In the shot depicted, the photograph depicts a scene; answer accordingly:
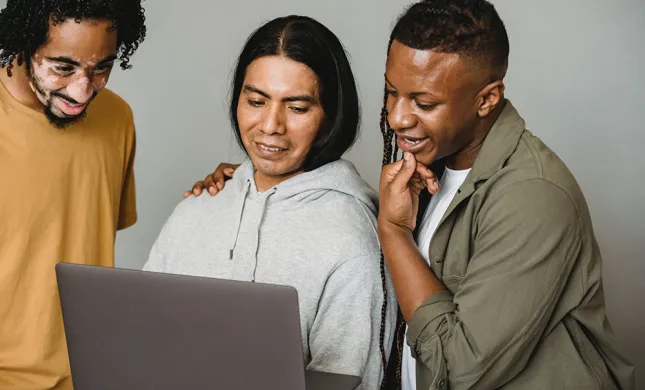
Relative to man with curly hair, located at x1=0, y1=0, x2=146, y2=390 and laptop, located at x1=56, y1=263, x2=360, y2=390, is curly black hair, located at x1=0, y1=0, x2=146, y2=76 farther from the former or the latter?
laptop, located at x1=56, y1=263, x2=360, y2=390

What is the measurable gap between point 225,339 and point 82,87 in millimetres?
720

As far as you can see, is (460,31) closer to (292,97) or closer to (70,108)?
(292,97)

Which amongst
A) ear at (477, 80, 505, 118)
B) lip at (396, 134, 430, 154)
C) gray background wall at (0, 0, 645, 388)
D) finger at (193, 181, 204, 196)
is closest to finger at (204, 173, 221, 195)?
finger at (193, 181, 204, 196)

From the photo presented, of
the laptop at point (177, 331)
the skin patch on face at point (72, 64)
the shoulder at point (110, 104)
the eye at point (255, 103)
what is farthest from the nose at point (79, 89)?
the laptop at point (177, 331)

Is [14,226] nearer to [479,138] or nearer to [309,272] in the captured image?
[309,272]

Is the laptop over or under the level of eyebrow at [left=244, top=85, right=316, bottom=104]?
under

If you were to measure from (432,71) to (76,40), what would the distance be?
2.38ft

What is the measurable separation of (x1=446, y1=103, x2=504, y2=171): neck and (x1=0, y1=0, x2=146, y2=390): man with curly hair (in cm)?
74

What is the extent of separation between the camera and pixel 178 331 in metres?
1.27

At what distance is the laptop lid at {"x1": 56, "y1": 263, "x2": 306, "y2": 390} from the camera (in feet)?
4.01

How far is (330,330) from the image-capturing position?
1558mm

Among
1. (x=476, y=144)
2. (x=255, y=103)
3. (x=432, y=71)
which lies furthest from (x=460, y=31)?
(x=255, y=103)

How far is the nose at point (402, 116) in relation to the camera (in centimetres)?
145

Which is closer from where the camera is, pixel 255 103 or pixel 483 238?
pixel 483 238
